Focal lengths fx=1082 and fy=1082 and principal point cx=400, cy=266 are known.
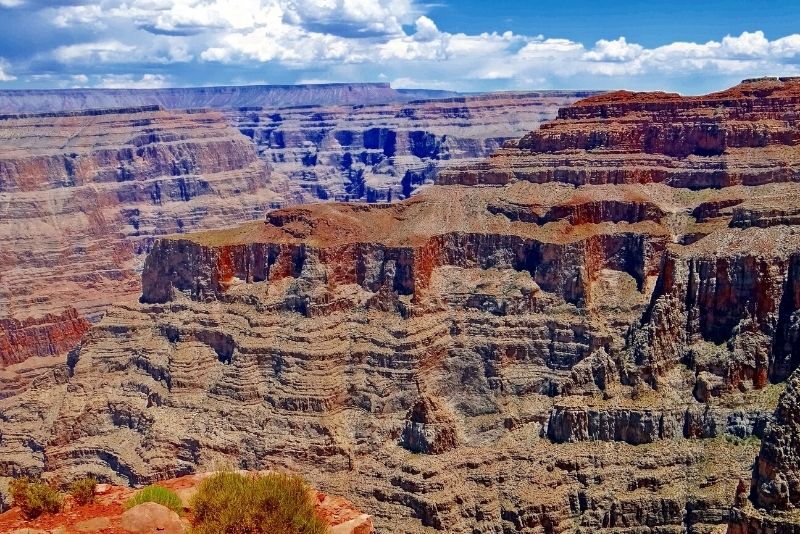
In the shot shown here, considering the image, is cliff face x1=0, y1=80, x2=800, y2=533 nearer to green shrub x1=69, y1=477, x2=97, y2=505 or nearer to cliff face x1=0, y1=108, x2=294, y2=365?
green shrub x1=69, y1=477, x2=97, y2=505

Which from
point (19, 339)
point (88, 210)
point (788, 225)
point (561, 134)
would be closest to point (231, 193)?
point (88, 210)

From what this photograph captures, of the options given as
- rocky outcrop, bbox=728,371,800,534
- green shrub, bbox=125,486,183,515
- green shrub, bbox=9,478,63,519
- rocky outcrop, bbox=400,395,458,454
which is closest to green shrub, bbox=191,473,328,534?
green shrub, bbox=125,486,183,515

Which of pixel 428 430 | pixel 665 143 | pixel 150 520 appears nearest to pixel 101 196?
pixel 665 143

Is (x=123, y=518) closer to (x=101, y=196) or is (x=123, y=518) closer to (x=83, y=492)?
(x=83, y=492)

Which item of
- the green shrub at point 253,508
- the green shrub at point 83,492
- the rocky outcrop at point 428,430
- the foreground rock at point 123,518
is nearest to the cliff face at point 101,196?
the rocky outcrop at point 428,430

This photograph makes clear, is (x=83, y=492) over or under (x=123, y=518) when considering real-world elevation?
under

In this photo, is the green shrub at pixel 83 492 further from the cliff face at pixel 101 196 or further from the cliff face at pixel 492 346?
the cliff face at pixel 101 196
